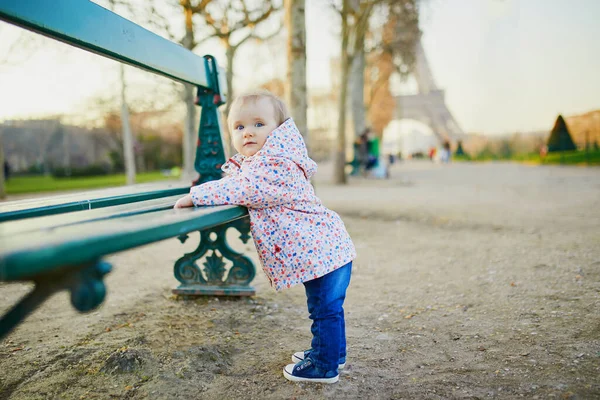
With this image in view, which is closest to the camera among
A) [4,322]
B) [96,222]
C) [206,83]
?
[4,322]

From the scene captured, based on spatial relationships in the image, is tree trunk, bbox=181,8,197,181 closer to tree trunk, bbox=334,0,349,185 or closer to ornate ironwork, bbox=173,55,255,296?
tree trunk, bbox=334,0,349,185

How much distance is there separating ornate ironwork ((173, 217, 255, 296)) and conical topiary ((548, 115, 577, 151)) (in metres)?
21.7

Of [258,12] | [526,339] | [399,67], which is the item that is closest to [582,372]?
[526,339]

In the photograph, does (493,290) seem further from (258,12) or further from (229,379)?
(258,12)

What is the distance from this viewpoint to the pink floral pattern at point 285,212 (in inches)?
72.7

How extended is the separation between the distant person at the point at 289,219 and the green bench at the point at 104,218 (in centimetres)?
12

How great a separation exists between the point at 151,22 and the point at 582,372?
403 inches

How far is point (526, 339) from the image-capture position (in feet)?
7.55

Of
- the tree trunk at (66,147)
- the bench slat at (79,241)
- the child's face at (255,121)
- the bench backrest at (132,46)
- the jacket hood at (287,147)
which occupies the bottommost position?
the bench slat at (79,241)

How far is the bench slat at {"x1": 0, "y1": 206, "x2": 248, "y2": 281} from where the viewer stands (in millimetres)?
858

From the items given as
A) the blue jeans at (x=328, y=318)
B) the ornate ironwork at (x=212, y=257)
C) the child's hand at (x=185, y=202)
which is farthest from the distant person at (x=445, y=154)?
the child's hand at (x=185, y=202)

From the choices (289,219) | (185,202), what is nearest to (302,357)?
(289,219)

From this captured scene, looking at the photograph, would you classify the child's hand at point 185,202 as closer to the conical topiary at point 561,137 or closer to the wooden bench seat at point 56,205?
the wooden bench seat at point 56,205

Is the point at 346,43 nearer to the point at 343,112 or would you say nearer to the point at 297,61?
the point at 343,112
